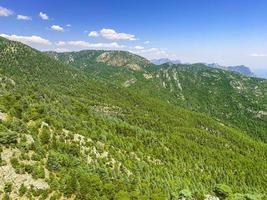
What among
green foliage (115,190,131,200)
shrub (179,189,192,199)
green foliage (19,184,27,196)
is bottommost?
shrub (179,189,192,199)

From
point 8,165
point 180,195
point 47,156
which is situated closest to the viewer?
point 8,165

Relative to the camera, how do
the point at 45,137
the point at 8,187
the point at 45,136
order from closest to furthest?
the point at 8,187, the point at 45,137, the point at 45,136

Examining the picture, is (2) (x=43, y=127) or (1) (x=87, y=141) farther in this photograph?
(1) (x=87, y=141)

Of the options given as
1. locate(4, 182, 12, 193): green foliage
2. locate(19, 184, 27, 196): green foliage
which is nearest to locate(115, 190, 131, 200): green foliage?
locate(19, 184, 27, 196): green foliage

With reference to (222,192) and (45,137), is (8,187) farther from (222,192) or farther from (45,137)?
(222,192)

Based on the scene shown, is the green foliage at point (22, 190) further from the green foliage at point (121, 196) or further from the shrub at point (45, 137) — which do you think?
the shrub at point (45, 137)

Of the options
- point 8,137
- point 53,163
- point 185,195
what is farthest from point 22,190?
point 185,195

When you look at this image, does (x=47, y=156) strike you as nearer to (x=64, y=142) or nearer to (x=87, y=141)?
(x=64, y=142)

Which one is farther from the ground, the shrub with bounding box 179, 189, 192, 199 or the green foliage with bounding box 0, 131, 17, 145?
the green foliage with bounding box 0, 131, 17, 145

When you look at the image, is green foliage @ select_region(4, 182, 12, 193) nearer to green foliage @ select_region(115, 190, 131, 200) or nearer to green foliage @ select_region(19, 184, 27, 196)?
green foliage @ select_region(19, 184, 27, 196)

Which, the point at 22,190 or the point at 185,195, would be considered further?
the point at 185,195

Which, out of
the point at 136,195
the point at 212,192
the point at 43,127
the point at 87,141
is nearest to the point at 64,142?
the point at 43,127
